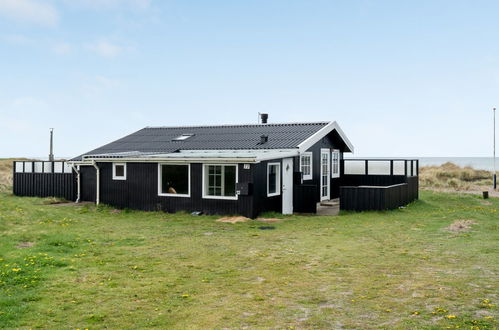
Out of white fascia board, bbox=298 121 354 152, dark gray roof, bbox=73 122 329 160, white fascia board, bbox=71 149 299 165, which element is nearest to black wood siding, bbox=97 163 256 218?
white fascia board, bbox=71 149 299 165

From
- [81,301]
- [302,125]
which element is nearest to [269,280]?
[81,301]

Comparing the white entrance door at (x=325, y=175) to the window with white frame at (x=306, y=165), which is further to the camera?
the white entrance door at (x=325, y=175)

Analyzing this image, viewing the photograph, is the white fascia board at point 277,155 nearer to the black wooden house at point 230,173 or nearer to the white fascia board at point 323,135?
the black wooden house at point 230,173

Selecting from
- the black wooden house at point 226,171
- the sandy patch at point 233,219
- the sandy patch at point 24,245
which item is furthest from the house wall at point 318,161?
the sandy patch at point 24,245

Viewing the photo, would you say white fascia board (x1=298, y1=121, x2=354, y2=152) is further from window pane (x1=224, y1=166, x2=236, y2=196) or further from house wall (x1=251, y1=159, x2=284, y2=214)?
window pane (x1=224, y1=166, x2=236, y2=196)

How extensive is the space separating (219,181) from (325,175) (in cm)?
767

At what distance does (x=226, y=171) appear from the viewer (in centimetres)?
1789

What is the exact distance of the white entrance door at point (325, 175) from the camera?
77.4 ft

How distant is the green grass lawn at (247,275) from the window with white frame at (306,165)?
17.3ft

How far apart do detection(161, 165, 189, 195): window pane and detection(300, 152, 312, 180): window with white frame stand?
17.2ft

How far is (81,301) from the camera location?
A: 7535 millimetres

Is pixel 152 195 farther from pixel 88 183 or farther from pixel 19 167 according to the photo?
pixel 19 167

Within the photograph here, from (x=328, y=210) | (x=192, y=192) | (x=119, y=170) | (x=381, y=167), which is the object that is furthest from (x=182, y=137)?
(x=381, y=167)

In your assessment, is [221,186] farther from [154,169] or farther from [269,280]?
[269,280]
